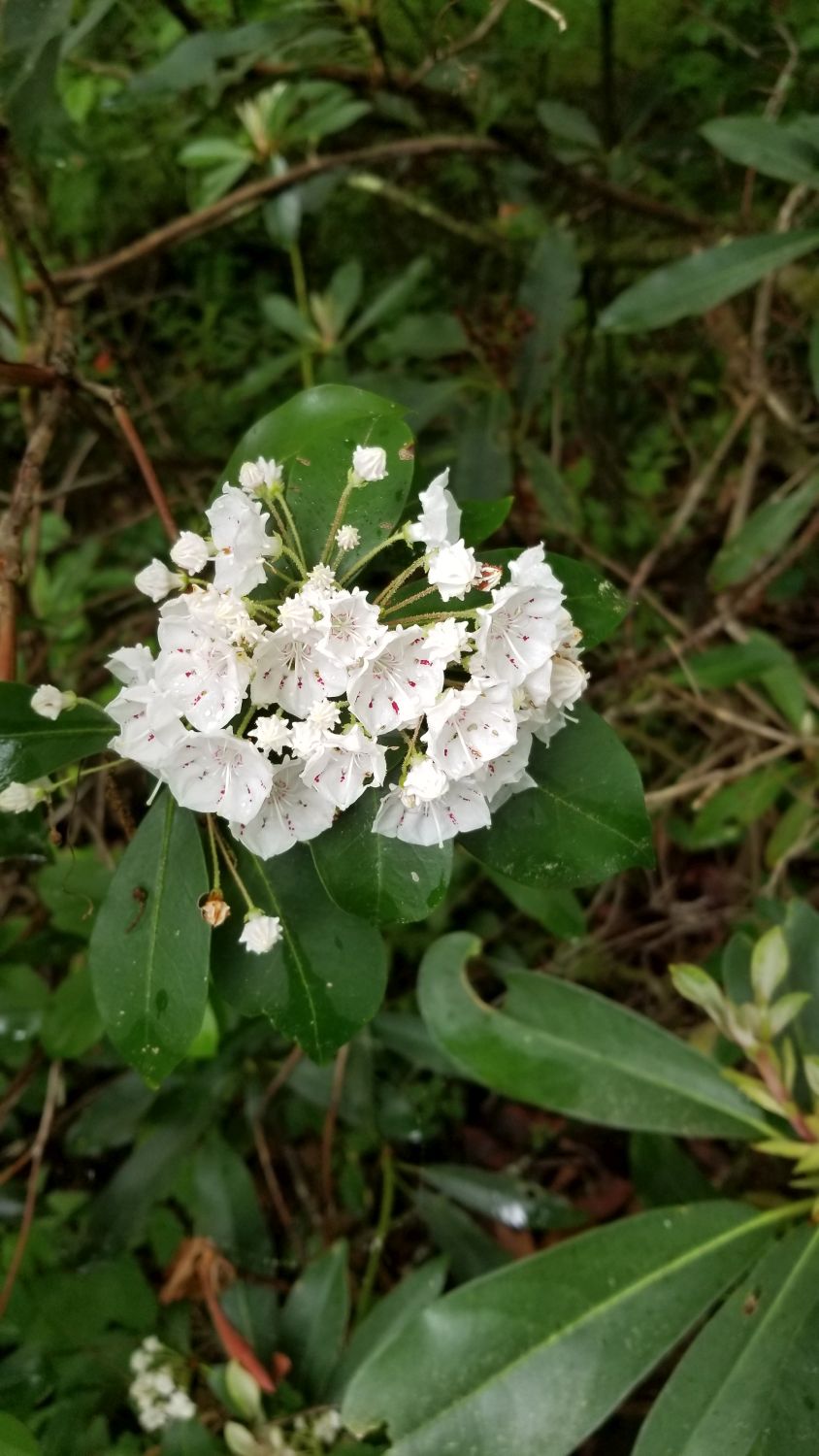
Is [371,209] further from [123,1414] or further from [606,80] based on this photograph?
[123,1414]

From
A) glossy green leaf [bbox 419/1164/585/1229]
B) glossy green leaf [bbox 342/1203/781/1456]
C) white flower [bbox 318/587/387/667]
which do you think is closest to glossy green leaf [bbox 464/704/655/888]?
white flower [bbox 318/587/387/667]

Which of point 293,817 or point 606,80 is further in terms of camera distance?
point 606,80

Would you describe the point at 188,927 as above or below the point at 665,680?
above

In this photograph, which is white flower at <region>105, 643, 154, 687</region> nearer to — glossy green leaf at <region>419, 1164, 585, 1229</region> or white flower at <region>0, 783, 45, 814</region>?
white flower at <region>0, 783, 45, 814</region>

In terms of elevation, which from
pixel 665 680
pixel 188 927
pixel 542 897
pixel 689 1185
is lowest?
pixel 689 1185

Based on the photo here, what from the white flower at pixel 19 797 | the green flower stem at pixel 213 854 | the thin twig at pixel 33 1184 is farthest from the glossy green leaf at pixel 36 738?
the thin twig at pixel 33 1184

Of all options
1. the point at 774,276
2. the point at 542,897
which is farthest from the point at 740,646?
the point at 774,276

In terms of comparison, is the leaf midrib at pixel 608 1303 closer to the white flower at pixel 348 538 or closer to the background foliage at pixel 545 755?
the background foliage at pixel 545 755
